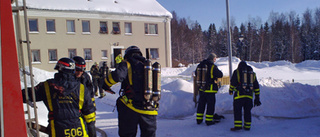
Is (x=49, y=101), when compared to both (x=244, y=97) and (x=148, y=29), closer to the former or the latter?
(x=244, y=97)

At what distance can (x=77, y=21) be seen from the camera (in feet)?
85.1

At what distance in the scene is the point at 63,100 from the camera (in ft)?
9.96

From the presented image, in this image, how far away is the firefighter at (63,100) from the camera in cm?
300

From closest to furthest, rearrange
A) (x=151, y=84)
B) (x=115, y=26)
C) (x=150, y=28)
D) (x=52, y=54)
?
(x=151, y=84)
(x=52, y=54)
(x=115, y=26)
(x=150, y=28)

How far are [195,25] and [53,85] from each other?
216ft

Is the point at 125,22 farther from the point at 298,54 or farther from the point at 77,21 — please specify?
the point at 298,54

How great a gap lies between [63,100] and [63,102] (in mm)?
25

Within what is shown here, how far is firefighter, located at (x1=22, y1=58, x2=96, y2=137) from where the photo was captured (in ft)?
9.83

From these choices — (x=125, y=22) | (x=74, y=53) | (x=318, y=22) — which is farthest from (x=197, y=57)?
(x=74, y=53)

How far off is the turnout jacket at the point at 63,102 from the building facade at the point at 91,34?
20.8m

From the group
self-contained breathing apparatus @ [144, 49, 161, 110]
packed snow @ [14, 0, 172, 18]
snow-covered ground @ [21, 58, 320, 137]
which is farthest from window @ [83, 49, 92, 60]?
self-contained breathing apparatus @ [144, 49, 161, 110]

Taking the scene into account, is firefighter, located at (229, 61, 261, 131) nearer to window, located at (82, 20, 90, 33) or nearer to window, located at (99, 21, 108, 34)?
window, located at (99, 21, 108, 34)

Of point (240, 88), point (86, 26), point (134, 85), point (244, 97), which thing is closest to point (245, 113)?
point (244, 97)

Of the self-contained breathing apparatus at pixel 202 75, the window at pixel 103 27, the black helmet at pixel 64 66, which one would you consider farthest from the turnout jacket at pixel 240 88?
the window at pixel 103 27
